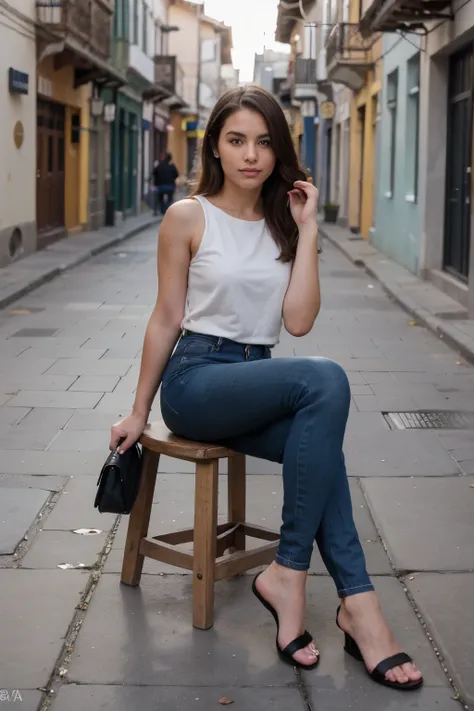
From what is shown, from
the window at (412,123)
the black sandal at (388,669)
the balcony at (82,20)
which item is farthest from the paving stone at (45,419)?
the balcony at (82,20)

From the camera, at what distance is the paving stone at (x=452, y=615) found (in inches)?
128

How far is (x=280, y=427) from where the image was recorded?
3.48 metres

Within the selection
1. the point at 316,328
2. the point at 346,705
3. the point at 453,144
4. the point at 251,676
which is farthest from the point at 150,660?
the point at 453,144

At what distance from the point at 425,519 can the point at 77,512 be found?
1.42 metres

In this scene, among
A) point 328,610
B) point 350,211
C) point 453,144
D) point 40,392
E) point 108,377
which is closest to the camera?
point 328,610

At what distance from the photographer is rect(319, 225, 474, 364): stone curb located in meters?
9.52

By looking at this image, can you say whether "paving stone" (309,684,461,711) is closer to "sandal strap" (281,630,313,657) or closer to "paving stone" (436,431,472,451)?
"sandal strap" (281,630,313,657)

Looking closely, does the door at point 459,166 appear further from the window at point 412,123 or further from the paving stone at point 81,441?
the paving stone at point 81,441

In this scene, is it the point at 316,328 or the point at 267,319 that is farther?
the point at 316,328

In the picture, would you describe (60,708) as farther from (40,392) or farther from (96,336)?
(96,336)

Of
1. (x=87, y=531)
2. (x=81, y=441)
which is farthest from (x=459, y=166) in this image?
(x=87, y=531)

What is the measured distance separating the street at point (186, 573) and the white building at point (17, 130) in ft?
28.6

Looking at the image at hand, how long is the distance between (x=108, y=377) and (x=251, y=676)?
5141 millimetres

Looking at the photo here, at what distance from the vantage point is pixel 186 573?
405cm
